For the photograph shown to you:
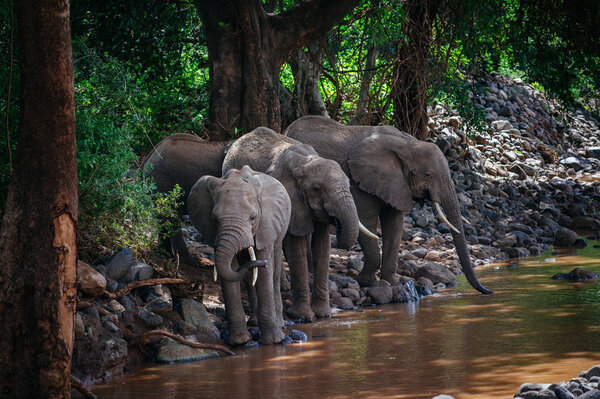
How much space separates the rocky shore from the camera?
834 cm

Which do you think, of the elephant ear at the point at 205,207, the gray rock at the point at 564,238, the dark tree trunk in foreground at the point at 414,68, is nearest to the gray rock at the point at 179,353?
the elephant ear at the point at 205,207

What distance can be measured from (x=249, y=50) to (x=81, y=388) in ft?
25.6

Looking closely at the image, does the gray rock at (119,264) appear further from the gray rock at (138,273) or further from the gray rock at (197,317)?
the gray rock at (197,317)

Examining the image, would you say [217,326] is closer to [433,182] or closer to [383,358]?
[383,358]

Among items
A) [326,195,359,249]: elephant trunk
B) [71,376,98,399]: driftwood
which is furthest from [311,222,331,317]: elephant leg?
[71,376,98,399]: driftwood

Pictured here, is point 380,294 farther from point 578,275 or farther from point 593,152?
point 593,152

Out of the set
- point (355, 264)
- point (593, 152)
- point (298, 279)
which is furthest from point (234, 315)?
point (593, 152)

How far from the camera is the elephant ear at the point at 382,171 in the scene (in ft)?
40.9

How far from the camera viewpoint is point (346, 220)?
9.95 m

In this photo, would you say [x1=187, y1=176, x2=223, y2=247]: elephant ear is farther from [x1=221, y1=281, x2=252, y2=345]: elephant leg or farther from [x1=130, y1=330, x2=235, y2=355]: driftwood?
[x1=130, y1=330, x2=235, y2=355]: driftwood

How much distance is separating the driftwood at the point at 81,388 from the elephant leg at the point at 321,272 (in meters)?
4.35

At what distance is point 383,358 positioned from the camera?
319 inches

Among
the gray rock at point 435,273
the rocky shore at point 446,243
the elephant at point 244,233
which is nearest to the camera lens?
the rocky shore at point 446,243

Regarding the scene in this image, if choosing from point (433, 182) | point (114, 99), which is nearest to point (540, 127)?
point (433, 182)
